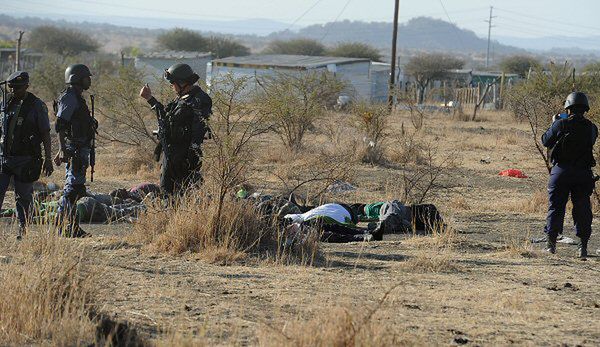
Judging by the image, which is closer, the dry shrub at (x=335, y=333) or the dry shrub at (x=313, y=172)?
the dry shrub at (x=335, y=333)

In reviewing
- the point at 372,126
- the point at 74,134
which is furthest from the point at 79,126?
the point at 372,126

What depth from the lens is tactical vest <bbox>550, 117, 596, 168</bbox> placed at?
961 cm

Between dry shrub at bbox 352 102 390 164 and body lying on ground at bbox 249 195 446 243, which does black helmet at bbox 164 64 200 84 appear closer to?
body lying on ground at bbox 249 195 446 243

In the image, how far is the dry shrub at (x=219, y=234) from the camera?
28.7 ft

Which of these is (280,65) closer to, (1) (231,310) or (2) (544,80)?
(2) (544,80)

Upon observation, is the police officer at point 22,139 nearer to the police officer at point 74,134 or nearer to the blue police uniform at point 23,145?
the blue police uniform at point 23,145

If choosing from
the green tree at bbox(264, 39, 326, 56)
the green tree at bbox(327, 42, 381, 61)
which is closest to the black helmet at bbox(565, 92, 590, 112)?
the green tree at bbox(327, 42, 381, 61)

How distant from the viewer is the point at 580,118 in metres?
9.70

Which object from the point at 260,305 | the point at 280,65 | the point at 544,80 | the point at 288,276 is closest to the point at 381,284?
the point at 288,276

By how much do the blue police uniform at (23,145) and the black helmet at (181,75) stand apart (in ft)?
4.09

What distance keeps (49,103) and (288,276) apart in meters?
31.1

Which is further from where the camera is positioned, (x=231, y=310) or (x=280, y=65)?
(x=280, y=65)

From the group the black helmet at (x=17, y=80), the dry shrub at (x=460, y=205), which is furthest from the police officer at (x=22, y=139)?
the dry shrub at (x=460, y=205)

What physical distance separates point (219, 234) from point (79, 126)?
1.98m
